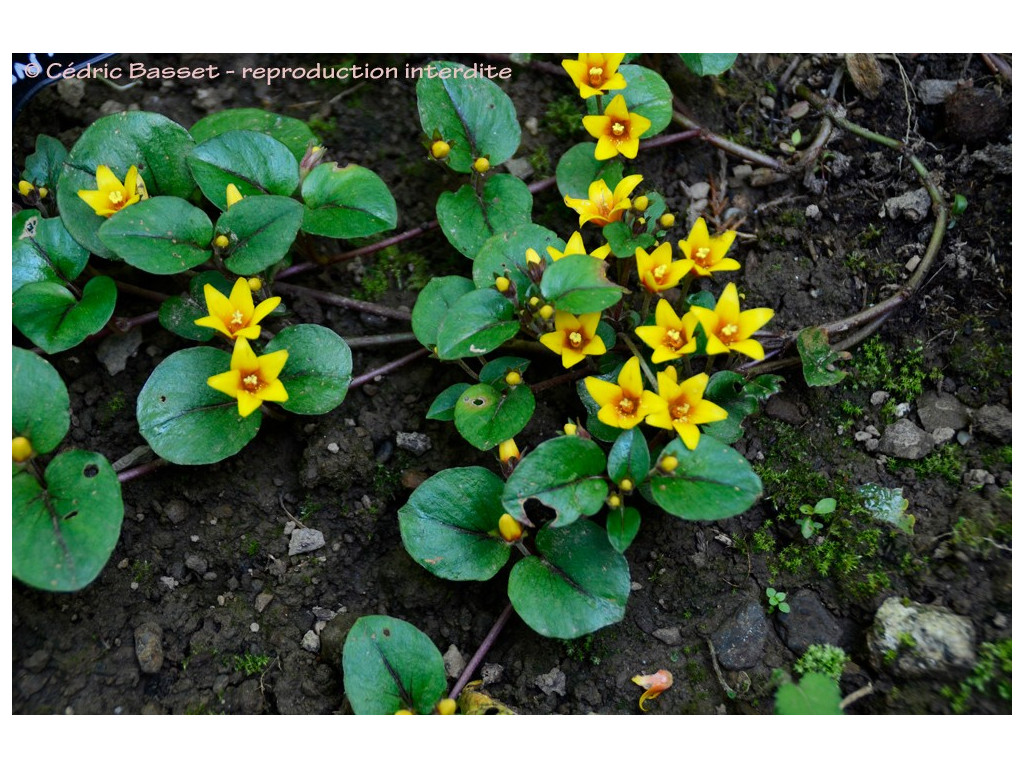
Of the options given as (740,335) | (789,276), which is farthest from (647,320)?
(789,276)

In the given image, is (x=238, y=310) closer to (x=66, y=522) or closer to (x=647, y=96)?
(x=66, y=522)

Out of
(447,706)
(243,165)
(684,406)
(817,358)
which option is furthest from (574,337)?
(243,165)

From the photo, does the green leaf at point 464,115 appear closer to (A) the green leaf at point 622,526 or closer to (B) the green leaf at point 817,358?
(B) the green leaf at point 817,358

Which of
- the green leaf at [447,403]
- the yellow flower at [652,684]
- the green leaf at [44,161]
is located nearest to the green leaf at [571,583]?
the yellow flower at [652,684]

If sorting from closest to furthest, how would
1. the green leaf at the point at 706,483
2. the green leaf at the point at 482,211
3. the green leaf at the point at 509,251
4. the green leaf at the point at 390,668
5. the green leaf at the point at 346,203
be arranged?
the green leaf at the point at 706,483, the green leaf at the point at 390,668, the green leaf at the point at 509,251, the green leaf at the point at 346,203, the green leaf at the point at 482,211

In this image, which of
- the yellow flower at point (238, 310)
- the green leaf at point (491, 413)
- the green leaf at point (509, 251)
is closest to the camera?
the yellow flower at point (238, 310)

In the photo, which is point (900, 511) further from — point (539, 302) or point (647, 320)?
point (539, 302)
